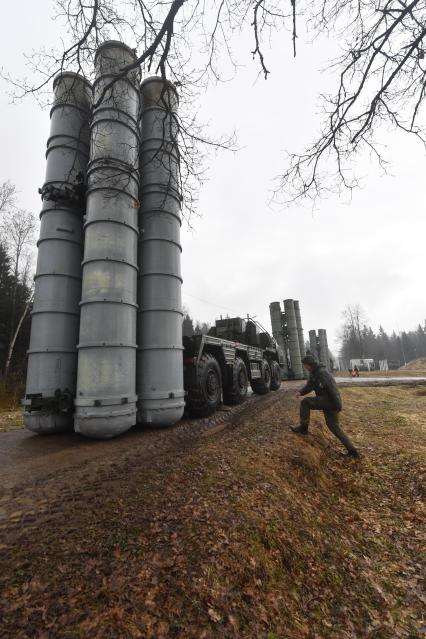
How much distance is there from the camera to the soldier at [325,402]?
544cm

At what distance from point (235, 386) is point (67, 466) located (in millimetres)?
5775

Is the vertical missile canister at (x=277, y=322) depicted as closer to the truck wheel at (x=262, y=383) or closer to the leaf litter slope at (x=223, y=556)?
the truck wheel at (x=262, y=383)

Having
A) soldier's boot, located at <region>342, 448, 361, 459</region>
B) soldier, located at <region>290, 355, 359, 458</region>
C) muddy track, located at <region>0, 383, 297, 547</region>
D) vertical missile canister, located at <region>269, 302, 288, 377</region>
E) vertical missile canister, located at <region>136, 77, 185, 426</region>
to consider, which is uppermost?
vertical missile canister, located at <region>269, 302, 288, 377</region>

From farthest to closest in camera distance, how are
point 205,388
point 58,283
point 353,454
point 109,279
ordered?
1. point 205,388
2. point 58,283
3. point 109,279
4. point 353,454

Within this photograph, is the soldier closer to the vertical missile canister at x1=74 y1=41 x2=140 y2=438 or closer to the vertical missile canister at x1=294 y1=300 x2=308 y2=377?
→ the vertical missile canister at x1=74 y1=41 x2=140 y2=438

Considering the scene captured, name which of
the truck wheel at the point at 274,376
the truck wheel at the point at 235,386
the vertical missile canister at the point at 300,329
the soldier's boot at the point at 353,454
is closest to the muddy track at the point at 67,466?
the truck wheel at the point at 235,386

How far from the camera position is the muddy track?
2904mm

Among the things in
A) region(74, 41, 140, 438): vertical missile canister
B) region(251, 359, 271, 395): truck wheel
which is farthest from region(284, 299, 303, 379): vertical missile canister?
region(74, 41, 140, 438): vertical missile canister

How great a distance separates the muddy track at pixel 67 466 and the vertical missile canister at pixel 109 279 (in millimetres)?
519

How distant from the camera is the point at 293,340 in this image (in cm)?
2664

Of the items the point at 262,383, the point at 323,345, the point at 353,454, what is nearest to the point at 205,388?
the point at 353,454

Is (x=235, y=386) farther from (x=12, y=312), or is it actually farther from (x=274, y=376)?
(x=12, y=312)

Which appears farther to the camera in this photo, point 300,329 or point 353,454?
point 300,329

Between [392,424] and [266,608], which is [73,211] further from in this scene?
[392,424]
